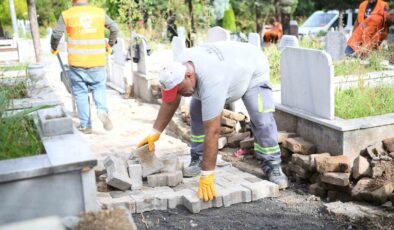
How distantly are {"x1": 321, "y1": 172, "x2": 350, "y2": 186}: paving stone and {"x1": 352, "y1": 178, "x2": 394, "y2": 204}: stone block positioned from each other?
0.09 m

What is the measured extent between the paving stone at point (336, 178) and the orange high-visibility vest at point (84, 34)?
3.58m

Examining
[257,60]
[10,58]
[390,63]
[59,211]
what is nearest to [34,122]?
[59,211]

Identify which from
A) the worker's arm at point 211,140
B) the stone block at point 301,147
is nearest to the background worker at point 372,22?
the stone block at point 301,147

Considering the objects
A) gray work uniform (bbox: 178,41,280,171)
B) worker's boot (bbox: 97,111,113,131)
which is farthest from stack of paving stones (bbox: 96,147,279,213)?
worker's boot (bbox: 97,111,113,131)

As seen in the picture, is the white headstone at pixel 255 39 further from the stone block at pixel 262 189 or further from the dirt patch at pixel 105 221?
the dirt patch at pixel 105 221

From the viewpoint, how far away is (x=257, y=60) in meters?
4.24

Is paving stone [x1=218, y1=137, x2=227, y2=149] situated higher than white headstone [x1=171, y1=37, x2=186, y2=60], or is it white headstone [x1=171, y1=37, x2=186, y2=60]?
white headstone [x1=171, y1=37, x2=186, y2=60]

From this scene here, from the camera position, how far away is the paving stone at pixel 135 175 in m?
4.11

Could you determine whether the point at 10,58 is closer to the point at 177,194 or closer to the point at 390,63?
the point at 390,63

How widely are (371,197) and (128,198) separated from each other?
184 cm

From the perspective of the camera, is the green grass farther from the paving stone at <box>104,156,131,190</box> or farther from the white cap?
the paving stone at <box>104,156,131,190</box>

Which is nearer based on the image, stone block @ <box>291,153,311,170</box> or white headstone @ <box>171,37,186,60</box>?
stone block @ <box>291,153,311,170</box>

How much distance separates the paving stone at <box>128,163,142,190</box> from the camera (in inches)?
162

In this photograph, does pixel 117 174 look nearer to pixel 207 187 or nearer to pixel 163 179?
pixel 163 179
